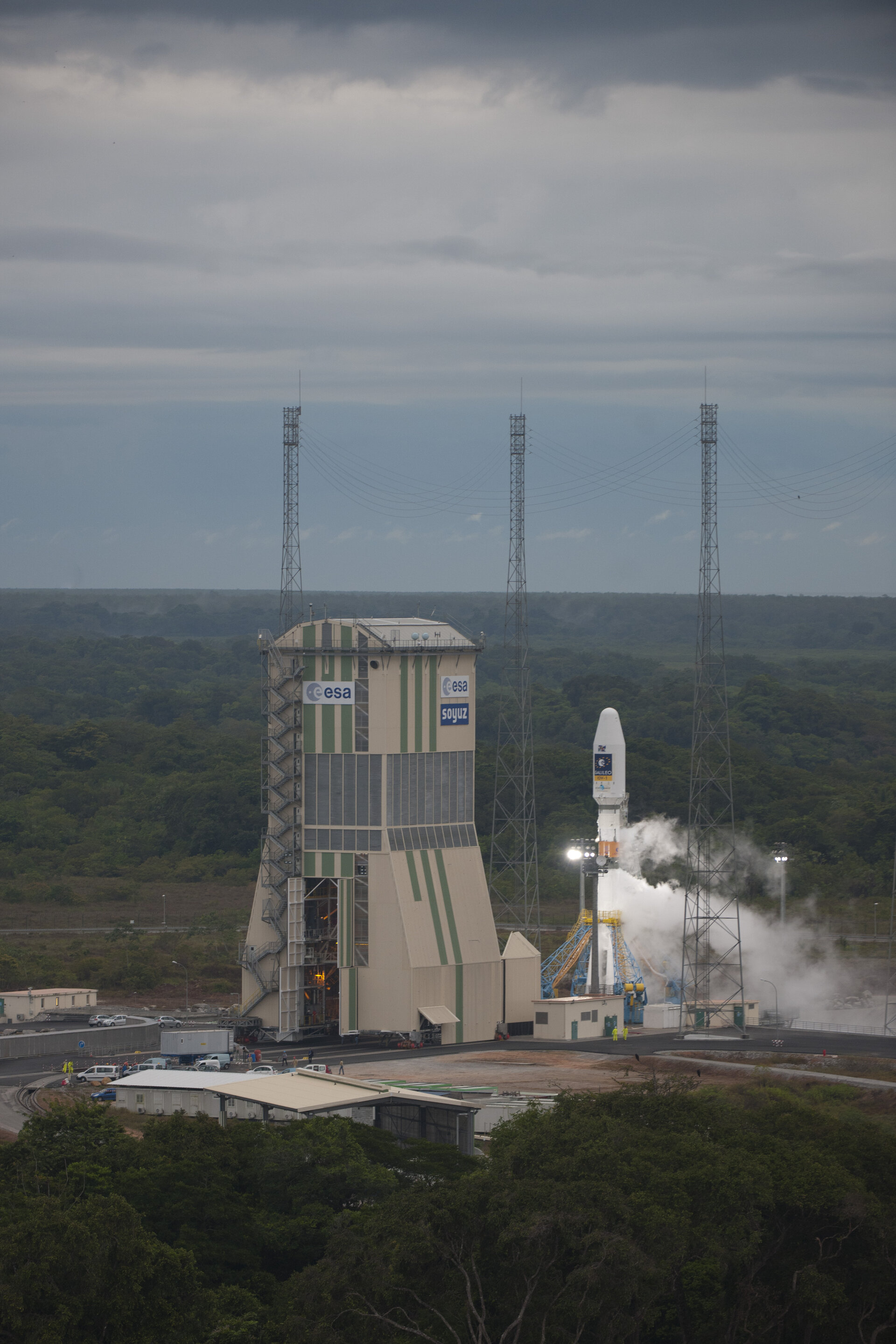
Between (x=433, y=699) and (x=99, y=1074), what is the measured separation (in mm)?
20264

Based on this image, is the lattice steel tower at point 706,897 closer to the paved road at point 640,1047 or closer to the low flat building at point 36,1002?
the paved road at point 640,1047

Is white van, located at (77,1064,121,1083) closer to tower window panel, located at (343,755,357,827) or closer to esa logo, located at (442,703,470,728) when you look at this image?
tower window panel, located at (343,755,357,827)

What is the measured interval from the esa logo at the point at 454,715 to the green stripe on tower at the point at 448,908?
5.21 m

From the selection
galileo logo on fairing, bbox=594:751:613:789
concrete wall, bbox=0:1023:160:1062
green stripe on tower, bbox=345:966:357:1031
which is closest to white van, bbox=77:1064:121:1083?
concrete wall, bbox=0:1023:160:1062

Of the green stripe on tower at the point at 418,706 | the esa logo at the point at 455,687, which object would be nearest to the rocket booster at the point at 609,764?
the esa logo at the point at 455,687

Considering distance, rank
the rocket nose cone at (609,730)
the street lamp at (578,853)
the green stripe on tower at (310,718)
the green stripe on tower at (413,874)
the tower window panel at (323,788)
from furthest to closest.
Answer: the rocket nose cone at (609,730), the street lamp at (578,853), the green stripe on tower at (310,718), the tower window panel at (323,788), the green stripe on tower at (413,874)

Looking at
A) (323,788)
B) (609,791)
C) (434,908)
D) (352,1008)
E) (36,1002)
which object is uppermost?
(609,791)

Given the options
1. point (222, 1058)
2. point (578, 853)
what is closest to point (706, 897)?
point (578, 853)

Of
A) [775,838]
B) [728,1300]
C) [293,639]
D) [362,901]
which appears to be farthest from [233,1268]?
[775,838]

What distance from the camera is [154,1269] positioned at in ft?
125

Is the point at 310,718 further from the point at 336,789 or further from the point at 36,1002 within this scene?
the point at 36,1002

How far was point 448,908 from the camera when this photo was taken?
75.8 meters

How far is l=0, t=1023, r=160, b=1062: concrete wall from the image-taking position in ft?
240

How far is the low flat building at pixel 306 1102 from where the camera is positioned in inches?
2151
